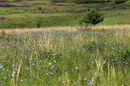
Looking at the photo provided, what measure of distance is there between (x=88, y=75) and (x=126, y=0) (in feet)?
518

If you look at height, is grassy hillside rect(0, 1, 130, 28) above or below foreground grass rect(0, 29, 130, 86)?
below

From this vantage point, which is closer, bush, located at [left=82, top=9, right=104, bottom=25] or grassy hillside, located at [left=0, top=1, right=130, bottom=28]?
bush, located at [left=82, top=9, right=104, bottom=25]

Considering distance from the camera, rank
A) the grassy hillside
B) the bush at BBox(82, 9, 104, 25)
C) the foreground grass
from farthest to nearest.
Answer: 1. the grassy hillside
2. the bush at BBox(82, 9, 104, 25)
3. the foreground grass

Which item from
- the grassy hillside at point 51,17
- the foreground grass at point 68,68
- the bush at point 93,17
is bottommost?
the grassy hillside at point 51,17

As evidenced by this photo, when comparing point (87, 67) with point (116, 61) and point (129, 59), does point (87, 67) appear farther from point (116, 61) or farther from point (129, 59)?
point (129, 59)

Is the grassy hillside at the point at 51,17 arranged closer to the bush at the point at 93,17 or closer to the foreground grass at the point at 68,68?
the bush at the point at 93,17

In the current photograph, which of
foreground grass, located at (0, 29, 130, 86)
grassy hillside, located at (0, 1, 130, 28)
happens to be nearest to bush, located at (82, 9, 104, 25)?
grassy hillside, located at (0, 1, 130, 28)

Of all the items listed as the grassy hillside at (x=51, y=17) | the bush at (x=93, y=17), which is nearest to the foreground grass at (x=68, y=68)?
the bush at (x=93, y=17)

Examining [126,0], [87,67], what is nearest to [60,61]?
[87,67]

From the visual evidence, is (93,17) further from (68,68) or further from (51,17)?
(68,68)

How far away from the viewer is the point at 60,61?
6.43 metres

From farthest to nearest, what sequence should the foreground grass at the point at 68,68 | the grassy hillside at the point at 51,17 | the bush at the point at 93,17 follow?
the grassy hillside at the point at 51,17
the bush at the point at 93,17
the foreground grass at the point at 68,68

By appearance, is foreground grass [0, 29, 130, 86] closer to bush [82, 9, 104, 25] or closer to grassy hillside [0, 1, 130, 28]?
bush [82, 9, 104, 25]

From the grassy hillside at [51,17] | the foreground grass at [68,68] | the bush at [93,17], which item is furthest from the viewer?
the grassy hillside at [51,17]
